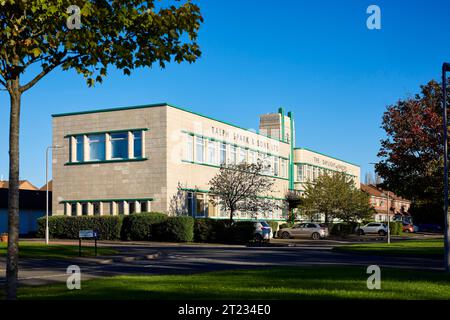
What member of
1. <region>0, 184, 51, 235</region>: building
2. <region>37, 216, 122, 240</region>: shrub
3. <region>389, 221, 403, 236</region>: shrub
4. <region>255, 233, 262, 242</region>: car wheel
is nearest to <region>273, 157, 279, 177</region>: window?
<region>389, 221, 403, 236</region>: shrub

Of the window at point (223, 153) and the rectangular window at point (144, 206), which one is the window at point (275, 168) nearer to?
the window at point (223, 153)

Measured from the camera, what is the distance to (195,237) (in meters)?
42.1

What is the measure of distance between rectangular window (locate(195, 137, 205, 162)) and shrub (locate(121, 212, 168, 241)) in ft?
23.1

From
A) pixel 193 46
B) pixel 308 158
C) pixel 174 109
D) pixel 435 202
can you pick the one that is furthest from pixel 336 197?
pixel 193 46

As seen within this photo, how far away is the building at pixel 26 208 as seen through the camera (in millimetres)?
53031

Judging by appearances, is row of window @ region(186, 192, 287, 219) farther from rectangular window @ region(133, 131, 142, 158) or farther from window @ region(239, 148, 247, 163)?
window @ region(239, 148, 247, 163)

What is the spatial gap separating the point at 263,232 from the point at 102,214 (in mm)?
12141

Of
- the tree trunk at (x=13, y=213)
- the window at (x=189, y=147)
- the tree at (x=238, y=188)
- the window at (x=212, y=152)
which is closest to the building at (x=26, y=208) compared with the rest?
the window at (x=189, y=147)

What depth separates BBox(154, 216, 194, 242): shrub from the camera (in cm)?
4047

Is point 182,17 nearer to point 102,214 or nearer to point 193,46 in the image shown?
point 193,46

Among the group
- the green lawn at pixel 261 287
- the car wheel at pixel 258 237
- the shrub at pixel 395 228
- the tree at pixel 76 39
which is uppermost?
the tree at pixel 76 39

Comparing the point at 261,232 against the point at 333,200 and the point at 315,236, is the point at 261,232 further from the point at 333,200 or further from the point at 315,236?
the point at 333,200

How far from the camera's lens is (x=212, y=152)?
49.5 m

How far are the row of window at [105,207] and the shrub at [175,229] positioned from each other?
343 cm
